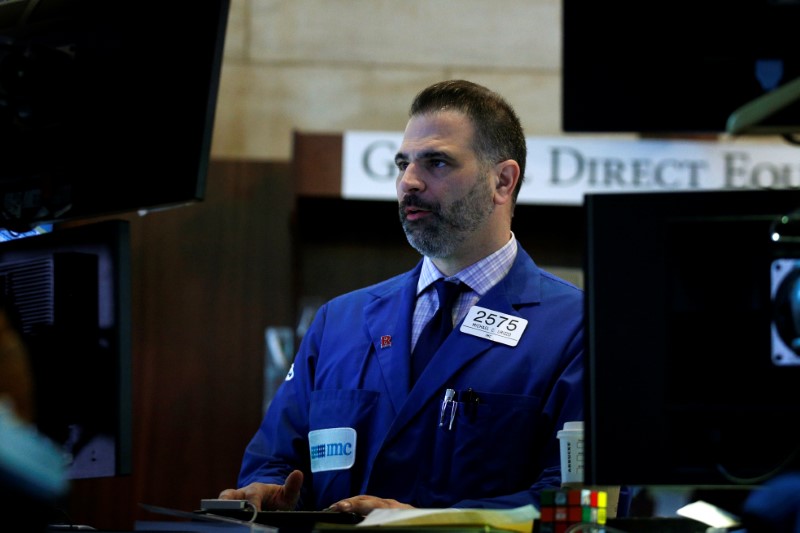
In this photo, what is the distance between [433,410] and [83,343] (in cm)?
82

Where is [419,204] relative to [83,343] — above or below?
above

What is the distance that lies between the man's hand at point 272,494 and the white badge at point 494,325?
51 centimetres

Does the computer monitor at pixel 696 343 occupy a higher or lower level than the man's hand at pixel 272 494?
higher

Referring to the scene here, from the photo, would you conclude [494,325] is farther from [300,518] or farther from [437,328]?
[300,518]

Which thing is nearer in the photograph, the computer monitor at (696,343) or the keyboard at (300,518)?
the computer monitor at (696,343)

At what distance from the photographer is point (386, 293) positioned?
8.61 feet

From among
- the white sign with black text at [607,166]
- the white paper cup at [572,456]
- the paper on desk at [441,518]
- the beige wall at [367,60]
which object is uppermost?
the beige wall at [367,60]

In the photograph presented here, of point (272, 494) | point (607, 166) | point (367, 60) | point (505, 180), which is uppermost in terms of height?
point (367, 60)

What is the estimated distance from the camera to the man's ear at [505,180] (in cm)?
269

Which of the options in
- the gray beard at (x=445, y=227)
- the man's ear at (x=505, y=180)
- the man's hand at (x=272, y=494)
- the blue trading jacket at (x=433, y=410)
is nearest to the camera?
the man's hand at (x=272, y=494)

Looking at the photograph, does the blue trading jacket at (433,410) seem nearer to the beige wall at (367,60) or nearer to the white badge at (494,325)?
the white badge at (494,325)

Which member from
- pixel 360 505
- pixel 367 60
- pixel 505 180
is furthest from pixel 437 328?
pixel 367 60

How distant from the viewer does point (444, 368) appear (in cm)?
232

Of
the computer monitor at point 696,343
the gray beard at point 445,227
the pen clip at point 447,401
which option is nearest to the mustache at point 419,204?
the gray beard at point 445,227
